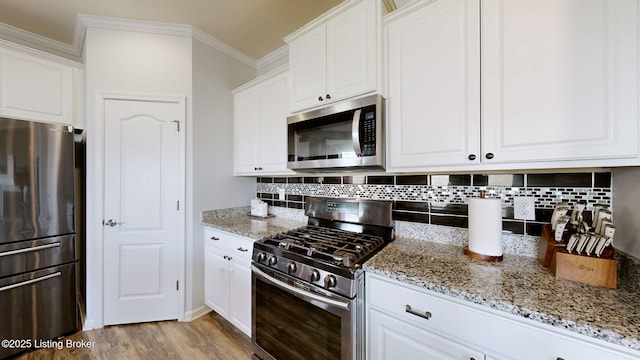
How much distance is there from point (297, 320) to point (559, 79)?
172 cm

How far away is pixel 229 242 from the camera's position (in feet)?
6.56

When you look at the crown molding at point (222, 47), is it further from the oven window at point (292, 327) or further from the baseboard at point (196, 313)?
the baseboard at point (196, 313)

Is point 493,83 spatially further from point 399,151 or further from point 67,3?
point 67,3

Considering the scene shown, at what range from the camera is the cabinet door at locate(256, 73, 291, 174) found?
2.05 metres

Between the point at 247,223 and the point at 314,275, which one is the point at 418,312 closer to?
the point at 314,275

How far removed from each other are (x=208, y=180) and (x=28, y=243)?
1.35 meters

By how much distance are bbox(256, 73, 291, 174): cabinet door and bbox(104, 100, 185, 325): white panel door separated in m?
0.78

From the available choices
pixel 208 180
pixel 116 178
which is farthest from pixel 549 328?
pixel 116 178

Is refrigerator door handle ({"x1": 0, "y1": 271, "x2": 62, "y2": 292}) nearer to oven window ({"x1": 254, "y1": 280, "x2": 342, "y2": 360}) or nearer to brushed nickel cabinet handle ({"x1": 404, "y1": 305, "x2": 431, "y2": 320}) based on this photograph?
oven window ({"x1": 254, "y1": 280, "x2": 342, "y2": 360})

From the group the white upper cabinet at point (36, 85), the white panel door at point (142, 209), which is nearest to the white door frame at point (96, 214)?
the white panel door at point (142, 209)

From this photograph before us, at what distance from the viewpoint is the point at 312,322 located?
1304 millimetres

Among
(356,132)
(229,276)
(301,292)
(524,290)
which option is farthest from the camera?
(229,276)

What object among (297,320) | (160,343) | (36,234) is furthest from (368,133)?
(36,234)

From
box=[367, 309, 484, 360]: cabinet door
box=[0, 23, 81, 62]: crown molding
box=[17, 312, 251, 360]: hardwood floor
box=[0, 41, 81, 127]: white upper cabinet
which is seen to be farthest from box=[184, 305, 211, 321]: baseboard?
box=[0, 23, 81, 62]: crown molding
